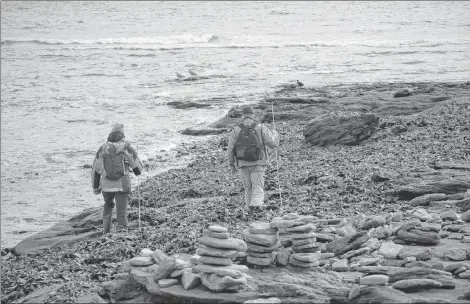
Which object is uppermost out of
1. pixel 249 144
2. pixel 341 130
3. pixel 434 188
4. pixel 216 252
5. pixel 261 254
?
pixel 341 130

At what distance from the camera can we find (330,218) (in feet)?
39.8

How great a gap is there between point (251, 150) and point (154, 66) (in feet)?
128

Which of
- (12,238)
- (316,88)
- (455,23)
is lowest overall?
(12,238)

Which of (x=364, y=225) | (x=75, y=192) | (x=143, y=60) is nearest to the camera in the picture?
(x=364, y=225)

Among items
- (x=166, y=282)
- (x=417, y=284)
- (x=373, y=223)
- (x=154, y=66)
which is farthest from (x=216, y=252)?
(x=154, y=66)

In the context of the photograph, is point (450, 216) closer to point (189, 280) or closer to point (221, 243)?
point (221, 243)

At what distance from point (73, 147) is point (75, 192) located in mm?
6267

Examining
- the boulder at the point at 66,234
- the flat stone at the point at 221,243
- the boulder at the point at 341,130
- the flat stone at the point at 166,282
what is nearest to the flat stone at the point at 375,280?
the flat stone at the point at 221,243

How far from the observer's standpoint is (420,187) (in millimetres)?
13328

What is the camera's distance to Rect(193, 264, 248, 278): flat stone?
8.20 meters

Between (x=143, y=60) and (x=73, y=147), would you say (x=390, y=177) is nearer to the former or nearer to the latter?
(x=73, y=147)

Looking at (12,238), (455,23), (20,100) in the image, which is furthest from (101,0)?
(12,238)

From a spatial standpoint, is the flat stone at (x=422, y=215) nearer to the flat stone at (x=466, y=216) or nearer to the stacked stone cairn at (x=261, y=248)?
the flat stone at (x=466, y=216)

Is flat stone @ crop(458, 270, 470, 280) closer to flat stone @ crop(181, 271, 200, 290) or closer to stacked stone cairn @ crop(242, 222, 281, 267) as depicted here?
stacked stone cairn @ crop(242, 222, 281, 267)
